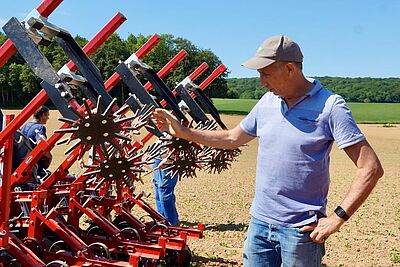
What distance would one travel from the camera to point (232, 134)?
4086 millimetres

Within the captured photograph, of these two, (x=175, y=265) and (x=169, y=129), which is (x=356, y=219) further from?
(x=169, y=129)

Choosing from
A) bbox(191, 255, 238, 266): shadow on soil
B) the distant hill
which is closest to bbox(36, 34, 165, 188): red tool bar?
bbox(191, 255, 238, 266): shadow on soil

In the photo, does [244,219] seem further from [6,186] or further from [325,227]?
[325,227]

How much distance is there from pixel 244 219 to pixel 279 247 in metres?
6.77

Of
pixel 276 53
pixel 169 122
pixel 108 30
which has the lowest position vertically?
pixel 169 122

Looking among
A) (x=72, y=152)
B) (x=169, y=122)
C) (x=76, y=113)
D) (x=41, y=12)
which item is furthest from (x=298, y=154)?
(x=72, y=152)

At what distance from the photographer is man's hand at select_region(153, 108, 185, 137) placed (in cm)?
421

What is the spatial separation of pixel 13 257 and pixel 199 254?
3.00 metres

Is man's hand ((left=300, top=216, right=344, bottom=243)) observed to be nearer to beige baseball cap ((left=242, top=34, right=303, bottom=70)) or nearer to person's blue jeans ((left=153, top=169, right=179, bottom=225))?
beige baseball cap ((left=242, top=34, right=303, bottom=70))

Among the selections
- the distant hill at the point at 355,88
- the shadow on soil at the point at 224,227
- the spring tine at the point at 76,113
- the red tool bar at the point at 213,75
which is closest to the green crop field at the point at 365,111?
the distant hill at the point at 355,88

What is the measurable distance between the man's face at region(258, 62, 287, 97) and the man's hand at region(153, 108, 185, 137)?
2.91 feet

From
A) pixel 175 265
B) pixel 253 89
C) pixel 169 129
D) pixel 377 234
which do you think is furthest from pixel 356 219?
pixel 253 89

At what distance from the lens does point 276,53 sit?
11.2 ft

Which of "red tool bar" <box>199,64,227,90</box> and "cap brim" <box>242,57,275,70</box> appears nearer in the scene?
"cap brim" <box>242,57,275,70</box>
